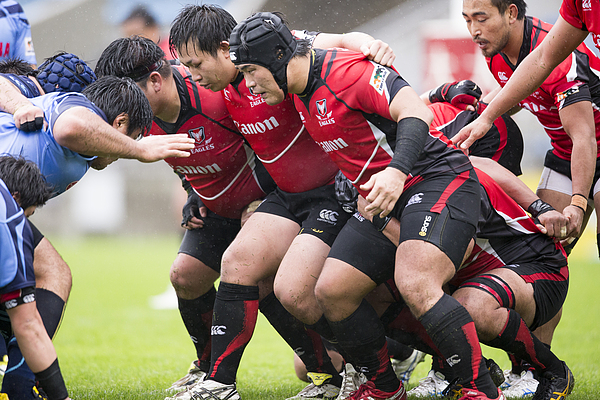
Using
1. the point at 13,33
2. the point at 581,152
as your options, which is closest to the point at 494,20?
the point at 581,152

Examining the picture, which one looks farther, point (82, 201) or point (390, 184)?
point (82, 201)

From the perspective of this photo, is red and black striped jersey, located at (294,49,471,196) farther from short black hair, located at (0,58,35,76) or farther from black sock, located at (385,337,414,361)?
short black hair, located at (0,58,35,76)

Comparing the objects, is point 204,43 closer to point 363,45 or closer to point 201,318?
point 363,45

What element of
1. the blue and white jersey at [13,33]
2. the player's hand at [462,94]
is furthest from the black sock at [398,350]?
the blue and white jersey at [13,33]

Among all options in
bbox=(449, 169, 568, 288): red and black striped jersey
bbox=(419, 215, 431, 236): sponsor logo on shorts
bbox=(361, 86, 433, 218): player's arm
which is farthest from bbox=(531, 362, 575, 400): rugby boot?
bbox=(361, 86, 433, 218): player's arm

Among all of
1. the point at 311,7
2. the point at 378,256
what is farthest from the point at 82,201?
the point at 378,256

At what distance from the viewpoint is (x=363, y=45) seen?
3525 millimetres

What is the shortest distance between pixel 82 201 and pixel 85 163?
17.8 meters

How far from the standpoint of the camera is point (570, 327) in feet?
24.8

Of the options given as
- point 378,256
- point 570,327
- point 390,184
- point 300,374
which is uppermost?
point 390,184

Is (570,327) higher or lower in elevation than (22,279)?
lower

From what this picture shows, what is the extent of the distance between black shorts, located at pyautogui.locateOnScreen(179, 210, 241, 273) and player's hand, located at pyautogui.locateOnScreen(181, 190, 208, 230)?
0.04 m

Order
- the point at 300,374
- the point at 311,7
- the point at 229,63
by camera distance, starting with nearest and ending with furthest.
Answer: the point at 229,63 < the point at 300,374 < the point at 311,7

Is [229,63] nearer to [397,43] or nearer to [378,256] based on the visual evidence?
[378,256]
